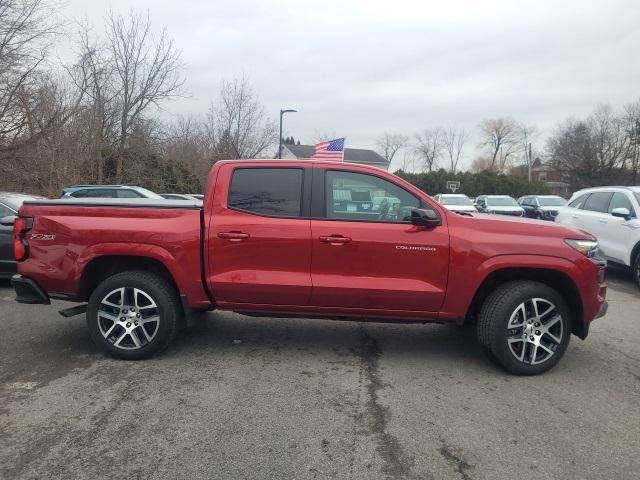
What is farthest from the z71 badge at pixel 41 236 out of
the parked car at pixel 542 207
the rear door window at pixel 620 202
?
the parked car at pixel 542 207

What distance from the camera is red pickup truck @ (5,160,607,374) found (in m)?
4.47

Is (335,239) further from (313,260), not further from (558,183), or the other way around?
(558,183)

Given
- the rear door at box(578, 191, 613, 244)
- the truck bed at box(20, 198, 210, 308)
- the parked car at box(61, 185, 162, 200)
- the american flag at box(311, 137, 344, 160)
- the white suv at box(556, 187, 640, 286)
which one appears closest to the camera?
the truck bed at box(20, 198, 210, 308)

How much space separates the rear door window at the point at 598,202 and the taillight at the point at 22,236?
969cm

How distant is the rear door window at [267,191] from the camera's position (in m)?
4.68

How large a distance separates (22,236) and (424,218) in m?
3.77

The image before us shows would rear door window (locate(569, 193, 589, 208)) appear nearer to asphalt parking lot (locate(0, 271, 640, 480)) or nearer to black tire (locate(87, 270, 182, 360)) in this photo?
asphalt parking lot (locate(0, 271, 640, 480))

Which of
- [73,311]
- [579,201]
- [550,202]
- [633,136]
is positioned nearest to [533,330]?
[73,311]

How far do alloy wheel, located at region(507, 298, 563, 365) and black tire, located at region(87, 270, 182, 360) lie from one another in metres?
3.07

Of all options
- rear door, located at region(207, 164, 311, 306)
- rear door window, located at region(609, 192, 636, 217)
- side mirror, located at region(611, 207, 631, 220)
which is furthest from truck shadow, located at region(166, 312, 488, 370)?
rear door window, located at region(609, 192, 636, 217)

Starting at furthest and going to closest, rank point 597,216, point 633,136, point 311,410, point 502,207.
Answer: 1. point 633,136
2. point 502,207
3. point 597,216
4. point 311,410

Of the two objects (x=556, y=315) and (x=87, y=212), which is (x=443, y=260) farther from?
(x=87, y=212)

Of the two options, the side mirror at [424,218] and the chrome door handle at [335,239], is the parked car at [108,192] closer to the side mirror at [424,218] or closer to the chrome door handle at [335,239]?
the chrome door handle at [335,239]

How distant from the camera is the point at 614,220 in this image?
928 cm
